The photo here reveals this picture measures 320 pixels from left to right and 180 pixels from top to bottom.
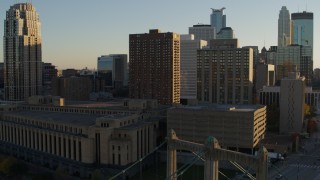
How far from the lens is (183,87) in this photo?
17762 centimetres

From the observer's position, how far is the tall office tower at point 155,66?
144 metres

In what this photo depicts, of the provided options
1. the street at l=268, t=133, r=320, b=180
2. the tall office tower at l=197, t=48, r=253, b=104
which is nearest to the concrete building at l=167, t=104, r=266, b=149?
the street at l=268, t=133, r=320, b=180

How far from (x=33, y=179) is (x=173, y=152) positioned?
2626 centimetres

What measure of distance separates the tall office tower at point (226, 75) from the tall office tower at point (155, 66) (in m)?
9.60

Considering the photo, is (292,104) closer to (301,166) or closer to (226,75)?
(226,75)

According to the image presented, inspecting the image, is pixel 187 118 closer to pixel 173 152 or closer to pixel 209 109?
pixel 209 109

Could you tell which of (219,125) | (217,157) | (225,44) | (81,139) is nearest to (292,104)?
(219,125)

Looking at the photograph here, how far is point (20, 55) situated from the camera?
160 meters

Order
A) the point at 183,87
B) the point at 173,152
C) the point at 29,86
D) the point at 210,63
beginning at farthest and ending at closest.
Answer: the point at 183,87, the point at 29,86, the point at 210,63, the point at 173,152

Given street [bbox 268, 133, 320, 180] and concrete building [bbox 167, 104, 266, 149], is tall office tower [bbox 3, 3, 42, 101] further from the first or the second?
street [bbox 268, 133, 320, 180]

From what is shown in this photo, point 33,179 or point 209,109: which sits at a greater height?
point 209,109

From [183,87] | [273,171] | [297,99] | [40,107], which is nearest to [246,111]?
[273,171]

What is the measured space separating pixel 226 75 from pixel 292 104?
2999cm

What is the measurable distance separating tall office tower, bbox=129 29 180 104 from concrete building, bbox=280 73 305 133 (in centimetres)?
4172
